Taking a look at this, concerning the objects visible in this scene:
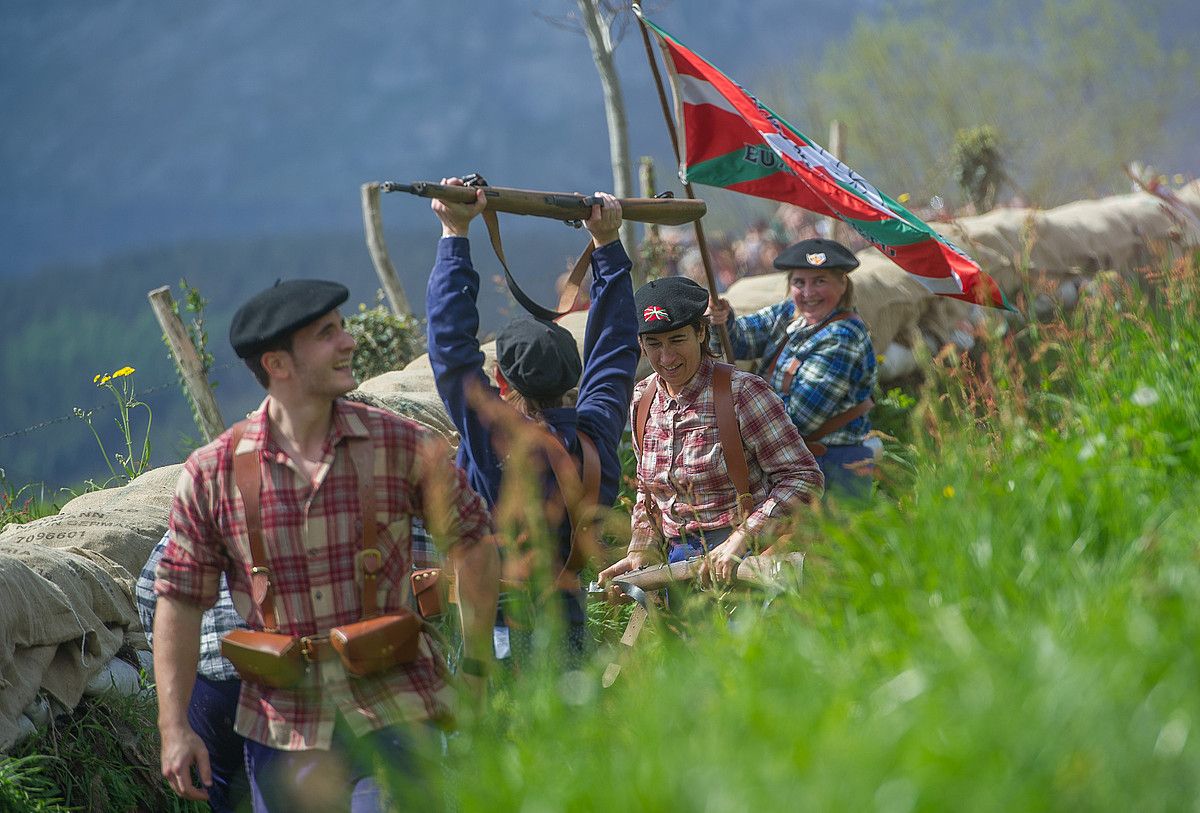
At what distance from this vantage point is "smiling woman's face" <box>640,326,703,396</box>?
4457 mm

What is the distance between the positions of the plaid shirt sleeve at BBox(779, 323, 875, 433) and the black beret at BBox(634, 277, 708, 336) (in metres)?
1.15

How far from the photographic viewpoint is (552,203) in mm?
4348

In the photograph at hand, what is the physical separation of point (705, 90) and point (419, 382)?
6.95 ft

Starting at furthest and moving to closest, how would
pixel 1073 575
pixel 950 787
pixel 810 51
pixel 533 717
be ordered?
pixel 810 51 < pixel 1073 575 < pixel 533 717 < pixel 950 787

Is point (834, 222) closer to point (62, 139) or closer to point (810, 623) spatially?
point (810, 623)

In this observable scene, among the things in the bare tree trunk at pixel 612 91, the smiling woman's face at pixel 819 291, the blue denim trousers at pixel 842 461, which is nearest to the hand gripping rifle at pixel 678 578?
the blue denim trousers at pixel 842 461

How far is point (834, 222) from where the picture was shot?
480 inches

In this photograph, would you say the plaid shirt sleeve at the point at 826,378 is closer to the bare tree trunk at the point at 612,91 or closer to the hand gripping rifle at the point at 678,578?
the hand gripping rifle at the point at 678,578

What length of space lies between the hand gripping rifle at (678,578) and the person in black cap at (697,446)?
0.82 feet

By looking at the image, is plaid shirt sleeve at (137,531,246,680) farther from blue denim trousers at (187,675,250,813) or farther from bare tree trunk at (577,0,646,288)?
bare tree trunk at (577,0,646,288)

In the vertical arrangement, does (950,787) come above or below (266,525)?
below

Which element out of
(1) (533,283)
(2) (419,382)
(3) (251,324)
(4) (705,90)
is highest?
(4) (705,90)

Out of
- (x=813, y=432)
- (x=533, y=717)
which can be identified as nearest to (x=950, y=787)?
(x=533, y=717)

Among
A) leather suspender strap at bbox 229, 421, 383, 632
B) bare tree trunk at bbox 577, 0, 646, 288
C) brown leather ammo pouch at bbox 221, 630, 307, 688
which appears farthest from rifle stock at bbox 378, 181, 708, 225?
bare tree trunk at bbox 577, 0, 646, 288
